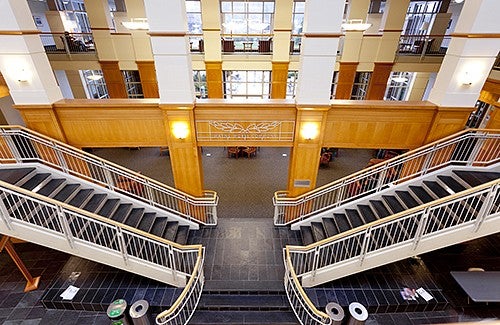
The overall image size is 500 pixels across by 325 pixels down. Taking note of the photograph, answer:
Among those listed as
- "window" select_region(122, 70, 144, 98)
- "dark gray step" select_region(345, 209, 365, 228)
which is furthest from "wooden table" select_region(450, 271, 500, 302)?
"window" select_region(122, 70, 144, 98)

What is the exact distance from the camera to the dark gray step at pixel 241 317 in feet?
18.1

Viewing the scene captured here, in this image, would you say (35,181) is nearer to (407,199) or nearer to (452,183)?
(407,199)

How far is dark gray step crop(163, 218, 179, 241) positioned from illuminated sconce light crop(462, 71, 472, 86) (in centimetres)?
779

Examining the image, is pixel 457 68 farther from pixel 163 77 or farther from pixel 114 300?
pixel 114 300

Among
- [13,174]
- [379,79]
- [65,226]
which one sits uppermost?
[379,79]

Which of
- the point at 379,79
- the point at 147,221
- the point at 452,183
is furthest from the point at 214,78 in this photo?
the point at 452,183

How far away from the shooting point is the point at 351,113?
6.47 m

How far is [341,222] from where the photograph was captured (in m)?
6.84

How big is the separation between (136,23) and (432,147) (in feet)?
28.9

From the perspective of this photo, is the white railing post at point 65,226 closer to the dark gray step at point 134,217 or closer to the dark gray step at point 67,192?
the dark gray step at point 67,192

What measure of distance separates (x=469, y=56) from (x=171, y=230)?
808 centimetres

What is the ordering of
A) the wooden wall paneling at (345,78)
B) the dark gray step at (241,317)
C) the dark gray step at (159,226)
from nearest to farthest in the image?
the dark gray step at (241,317) < the dark gray step at (159,226) < the wooden wall paneling at (345,78)

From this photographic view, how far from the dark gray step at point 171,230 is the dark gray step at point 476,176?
7.11m

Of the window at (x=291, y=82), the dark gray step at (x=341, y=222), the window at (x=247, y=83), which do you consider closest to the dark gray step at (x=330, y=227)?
the dark gray step at (x=341, y=222)
